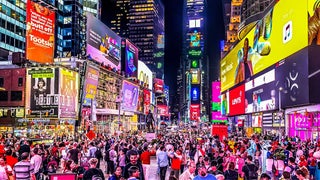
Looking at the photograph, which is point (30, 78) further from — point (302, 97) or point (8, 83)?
point (302, 97)

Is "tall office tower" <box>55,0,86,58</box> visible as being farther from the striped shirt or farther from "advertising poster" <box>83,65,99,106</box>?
the striped shirt

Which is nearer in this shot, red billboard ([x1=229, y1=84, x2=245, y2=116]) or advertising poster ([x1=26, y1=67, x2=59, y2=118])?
advertising poster ([x1=26, y1=67, x2=59, y2=118])

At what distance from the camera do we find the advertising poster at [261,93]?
2022 inches

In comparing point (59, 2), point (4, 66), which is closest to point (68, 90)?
point (4, 66)

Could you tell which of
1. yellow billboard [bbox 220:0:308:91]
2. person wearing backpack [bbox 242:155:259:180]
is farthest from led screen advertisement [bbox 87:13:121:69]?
person wearing backpack [bbox 242:155:259:180]

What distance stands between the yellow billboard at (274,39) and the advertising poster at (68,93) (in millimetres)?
25864

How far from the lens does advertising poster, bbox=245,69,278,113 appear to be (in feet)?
169

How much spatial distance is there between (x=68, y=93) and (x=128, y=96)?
30.8 metres

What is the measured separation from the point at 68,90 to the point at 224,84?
1968 inches

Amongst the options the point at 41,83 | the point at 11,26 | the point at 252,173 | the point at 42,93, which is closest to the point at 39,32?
the point at 42,93

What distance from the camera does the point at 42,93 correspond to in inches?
2200

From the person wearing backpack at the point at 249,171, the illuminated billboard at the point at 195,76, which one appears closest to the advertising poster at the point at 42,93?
the person wearing backpack at the point at 249,171

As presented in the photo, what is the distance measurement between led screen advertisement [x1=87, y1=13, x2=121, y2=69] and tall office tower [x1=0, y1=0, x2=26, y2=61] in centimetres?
1904

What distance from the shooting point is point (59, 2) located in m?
125
